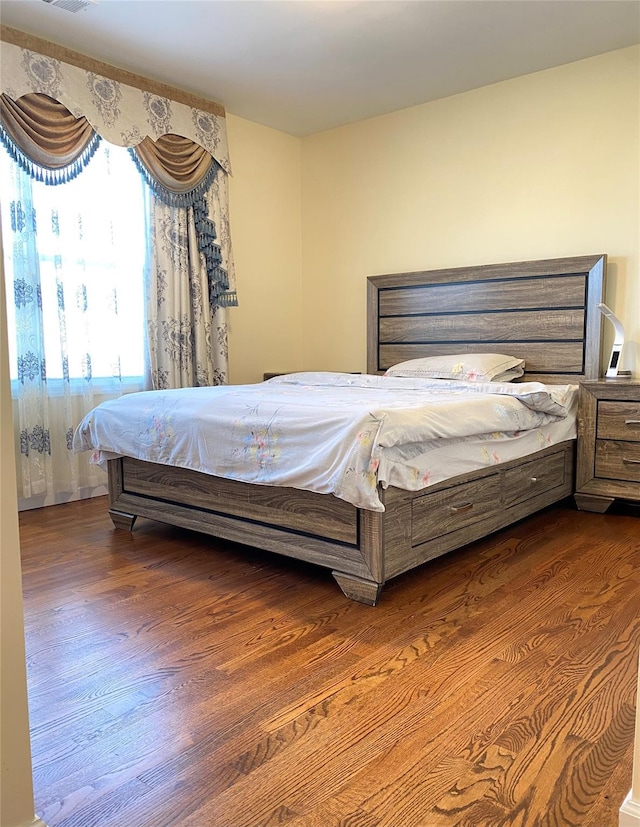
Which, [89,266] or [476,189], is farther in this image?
[476,189]

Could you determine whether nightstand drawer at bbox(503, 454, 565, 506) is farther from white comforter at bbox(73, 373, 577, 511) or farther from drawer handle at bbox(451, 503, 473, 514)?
drawer handle at bbox(451, 503, 473, 514)

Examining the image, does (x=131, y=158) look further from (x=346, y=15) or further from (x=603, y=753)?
(x=603, y=753)

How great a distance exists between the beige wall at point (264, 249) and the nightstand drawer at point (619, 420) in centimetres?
244

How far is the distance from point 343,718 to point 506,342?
2.82 meters

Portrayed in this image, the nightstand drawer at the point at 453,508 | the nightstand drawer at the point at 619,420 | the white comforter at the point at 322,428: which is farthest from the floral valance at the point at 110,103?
the nightstand drawer at the point at 619,420

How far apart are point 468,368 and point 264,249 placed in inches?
76.5

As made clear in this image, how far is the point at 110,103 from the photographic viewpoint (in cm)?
355

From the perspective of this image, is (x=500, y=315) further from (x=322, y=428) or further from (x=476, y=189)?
(x=322, y=428)

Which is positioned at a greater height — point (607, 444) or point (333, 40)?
point (333, 40)

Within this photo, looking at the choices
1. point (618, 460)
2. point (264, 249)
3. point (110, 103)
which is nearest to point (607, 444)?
point (618, 460)

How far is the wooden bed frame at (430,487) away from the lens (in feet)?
7.05

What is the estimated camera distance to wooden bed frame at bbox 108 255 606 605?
7.05ft

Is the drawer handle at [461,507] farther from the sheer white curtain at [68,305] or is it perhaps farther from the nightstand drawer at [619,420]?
the sheer white curtain at [68,305]

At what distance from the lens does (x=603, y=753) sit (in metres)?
1.32
